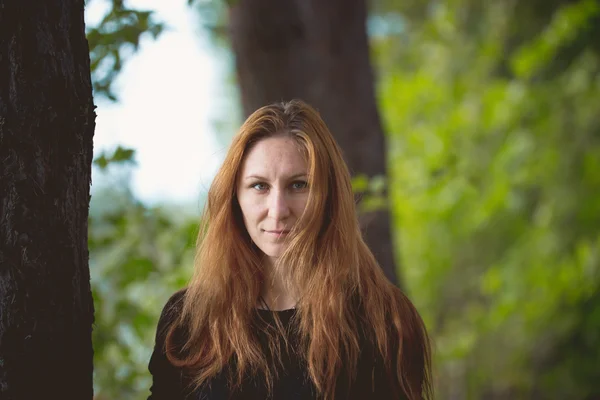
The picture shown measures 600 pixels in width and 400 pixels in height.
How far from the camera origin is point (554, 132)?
26.6 ft

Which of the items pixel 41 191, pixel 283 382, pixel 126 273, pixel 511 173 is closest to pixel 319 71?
pixel 126 273

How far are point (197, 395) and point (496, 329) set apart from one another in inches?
323

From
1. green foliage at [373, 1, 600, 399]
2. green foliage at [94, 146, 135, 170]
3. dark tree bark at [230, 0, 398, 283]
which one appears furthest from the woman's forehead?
green foliage at [373, 1, 600, 399]

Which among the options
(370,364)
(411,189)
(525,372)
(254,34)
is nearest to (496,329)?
(525,372)

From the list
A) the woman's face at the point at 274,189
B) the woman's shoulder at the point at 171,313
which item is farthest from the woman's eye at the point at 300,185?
the woman's shoulder at the point at 171,313

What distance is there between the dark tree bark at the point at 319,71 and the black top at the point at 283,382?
216 cm

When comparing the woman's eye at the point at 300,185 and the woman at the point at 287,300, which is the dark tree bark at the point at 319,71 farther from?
the woman's eye at the point at 300,185

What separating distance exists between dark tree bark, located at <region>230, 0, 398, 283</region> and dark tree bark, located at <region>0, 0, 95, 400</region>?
2.63 m

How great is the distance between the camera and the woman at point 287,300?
2.40 m

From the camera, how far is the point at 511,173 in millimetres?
8234

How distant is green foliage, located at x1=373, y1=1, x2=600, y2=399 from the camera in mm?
7875

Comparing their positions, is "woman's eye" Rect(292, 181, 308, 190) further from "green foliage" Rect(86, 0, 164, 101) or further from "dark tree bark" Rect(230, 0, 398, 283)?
"dark tree bark" Rect(230, 0, 398, 283)

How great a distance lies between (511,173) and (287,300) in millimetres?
6223

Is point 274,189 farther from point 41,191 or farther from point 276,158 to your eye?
point 41,191
